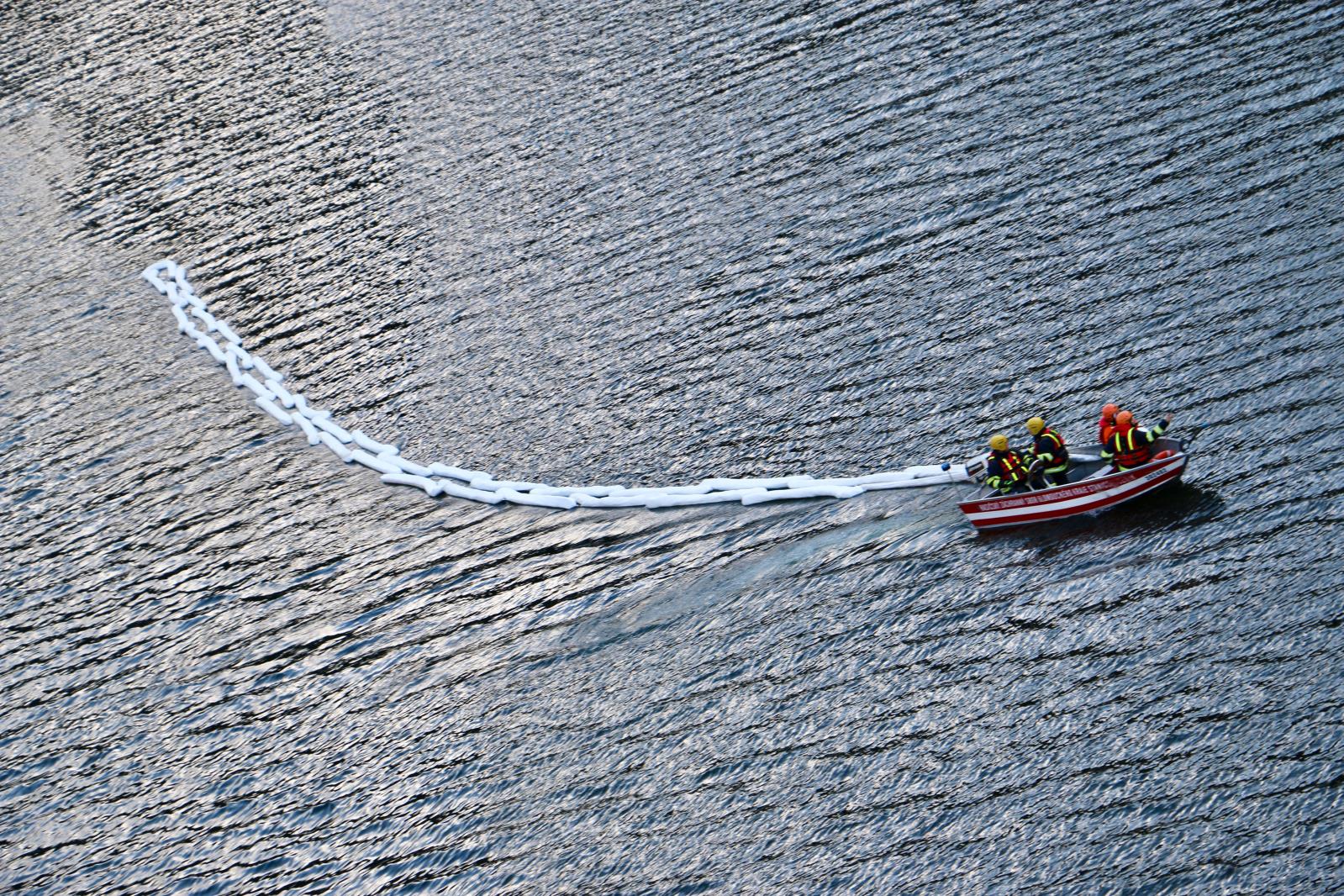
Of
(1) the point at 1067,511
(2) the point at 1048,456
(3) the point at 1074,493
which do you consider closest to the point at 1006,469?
(2) the point at 1048,456

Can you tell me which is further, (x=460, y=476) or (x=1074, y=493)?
(x=460, y=476)

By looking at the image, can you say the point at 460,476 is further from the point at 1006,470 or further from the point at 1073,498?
the point at 1073,498

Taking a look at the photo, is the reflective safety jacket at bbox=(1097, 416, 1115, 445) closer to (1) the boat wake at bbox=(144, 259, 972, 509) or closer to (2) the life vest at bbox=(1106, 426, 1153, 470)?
(2) the life vest at bbox=(1106, 426, 1153, 470)

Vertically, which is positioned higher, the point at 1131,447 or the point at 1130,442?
the point at 1130,442

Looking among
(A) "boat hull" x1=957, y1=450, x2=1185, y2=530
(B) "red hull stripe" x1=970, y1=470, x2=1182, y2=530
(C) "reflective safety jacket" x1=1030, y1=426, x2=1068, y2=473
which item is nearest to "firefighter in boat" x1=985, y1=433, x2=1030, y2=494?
(A) "boat hull" x1=957, y1=450, x2=1185, y2=530

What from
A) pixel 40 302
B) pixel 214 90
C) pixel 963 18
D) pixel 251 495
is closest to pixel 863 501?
pixel 251 495

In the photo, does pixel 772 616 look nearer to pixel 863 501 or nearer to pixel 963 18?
pixel 863 501
